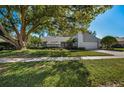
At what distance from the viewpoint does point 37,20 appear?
11.8 meters

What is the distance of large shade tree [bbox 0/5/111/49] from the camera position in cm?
983

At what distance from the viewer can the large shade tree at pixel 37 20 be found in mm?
9827

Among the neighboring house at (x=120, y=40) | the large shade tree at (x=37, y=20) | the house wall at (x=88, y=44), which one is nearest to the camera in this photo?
the large shade tree at (x=37, y=20)

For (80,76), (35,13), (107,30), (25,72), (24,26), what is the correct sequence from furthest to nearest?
(24,26) < (35,13) < (107,30) < (25,72) < (80,76)

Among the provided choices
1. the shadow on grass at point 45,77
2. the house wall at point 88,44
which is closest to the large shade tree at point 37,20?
the house wall at point 88,44

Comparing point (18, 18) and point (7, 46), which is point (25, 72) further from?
point (7, 46)

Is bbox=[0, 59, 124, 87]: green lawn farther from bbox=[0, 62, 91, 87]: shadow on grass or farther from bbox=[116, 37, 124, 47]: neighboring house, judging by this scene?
bbox=[116, 37, 124, 47]: neighboring house

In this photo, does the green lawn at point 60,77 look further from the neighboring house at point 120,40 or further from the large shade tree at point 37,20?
the neighboring house at point 120,40

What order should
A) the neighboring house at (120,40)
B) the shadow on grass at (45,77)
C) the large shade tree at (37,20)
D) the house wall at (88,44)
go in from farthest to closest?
1. the neighboring house at (120,40)
2. the house wall at (88,44)
3. the large shade tree at (37,20)
4. the shadow on grass at (45,77)

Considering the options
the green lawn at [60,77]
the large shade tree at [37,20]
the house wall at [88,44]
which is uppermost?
the large shade tree at [37,20]

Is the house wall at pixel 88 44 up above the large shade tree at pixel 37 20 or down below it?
below
